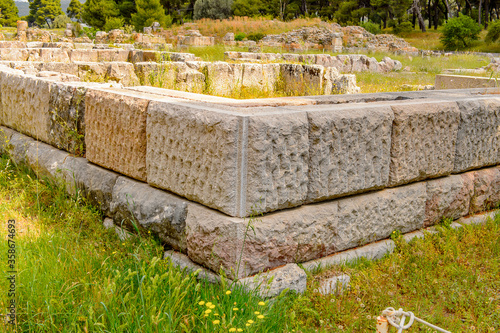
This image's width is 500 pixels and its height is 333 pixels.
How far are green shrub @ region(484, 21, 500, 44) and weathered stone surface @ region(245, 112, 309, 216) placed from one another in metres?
38.9

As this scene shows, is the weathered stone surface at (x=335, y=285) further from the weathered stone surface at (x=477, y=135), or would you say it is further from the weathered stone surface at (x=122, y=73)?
the weathered stone surface at (x=122, y=73)

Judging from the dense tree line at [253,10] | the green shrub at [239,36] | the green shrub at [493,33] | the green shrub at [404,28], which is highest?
the dense tree line at [253,10]

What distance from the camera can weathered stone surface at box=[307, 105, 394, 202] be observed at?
3.05m

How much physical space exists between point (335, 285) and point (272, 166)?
0.90m

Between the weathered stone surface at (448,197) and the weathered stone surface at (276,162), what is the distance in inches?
56.4

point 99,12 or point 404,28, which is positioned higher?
point 99,12

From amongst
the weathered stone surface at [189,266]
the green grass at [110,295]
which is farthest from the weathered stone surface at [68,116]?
the weathered stone surface at [189,266]

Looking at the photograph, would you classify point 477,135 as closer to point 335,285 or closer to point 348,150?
point 348,150

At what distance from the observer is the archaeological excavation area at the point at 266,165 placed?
2.79 meters

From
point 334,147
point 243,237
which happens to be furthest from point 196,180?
point 334,147

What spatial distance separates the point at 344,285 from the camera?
2984 mm

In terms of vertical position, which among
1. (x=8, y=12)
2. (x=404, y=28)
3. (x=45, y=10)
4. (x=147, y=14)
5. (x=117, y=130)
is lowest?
(x=117, y=130)

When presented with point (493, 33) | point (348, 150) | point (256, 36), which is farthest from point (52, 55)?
point (493, 33)

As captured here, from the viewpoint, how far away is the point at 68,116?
4.32 m
